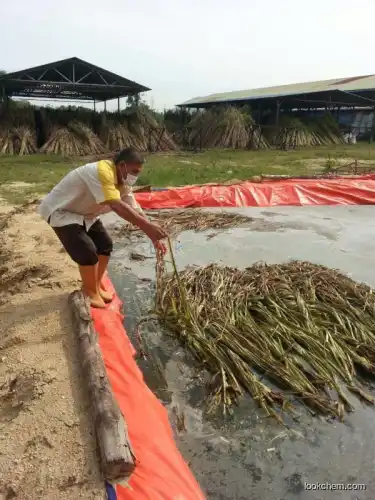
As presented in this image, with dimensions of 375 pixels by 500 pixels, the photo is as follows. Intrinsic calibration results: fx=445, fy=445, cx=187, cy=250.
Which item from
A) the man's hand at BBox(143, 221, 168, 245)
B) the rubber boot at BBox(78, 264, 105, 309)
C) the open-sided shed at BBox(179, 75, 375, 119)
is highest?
the open-sided shed at BBox(179, 75, 375, 119)

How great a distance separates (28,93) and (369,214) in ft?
60.9

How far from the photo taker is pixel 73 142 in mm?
17516

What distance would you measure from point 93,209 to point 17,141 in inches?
618

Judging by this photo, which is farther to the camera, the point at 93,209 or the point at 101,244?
the point at 101,244

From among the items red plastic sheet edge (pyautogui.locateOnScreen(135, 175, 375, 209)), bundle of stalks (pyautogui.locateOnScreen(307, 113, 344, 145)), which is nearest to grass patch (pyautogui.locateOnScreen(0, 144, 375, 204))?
red plastic sheet edge (pyautogui.locateOnScreen(135, 175, 375, 209))

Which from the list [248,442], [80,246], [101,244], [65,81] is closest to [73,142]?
[65,81]

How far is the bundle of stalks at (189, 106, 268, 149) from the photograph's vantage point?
20.1 meters

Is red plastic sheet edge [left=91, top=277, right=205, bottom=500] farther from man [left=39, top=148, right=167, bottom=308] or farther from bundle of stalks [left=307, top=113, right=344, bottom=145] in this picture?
bundle of stalks [left=307, top=113, right=344, bottom=145]

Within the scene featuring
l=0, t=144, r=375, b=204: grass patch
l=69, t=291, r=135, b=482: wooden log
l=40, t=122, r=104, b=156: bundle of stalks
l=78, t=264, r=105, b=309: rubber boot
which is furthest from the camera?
A: l=40, t=122, r=104, b=156: bundle of stalks

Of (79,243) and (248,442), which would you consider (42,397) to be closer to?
(248,442)

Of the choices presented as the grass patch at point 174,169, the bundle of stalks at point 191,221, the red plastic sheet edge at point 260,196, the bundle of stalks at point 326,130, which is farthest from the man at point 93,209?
the bundle of stalks at point 326,130

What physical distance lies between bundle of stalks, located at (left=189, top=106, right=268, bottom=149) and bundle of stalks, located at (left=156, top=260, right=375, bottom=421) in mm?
16865

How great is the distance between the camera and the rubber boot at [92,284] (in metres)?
3.32

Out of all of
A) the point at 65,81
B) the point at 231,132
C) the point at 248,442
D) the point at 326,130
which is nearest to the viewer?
the point at 248,442
